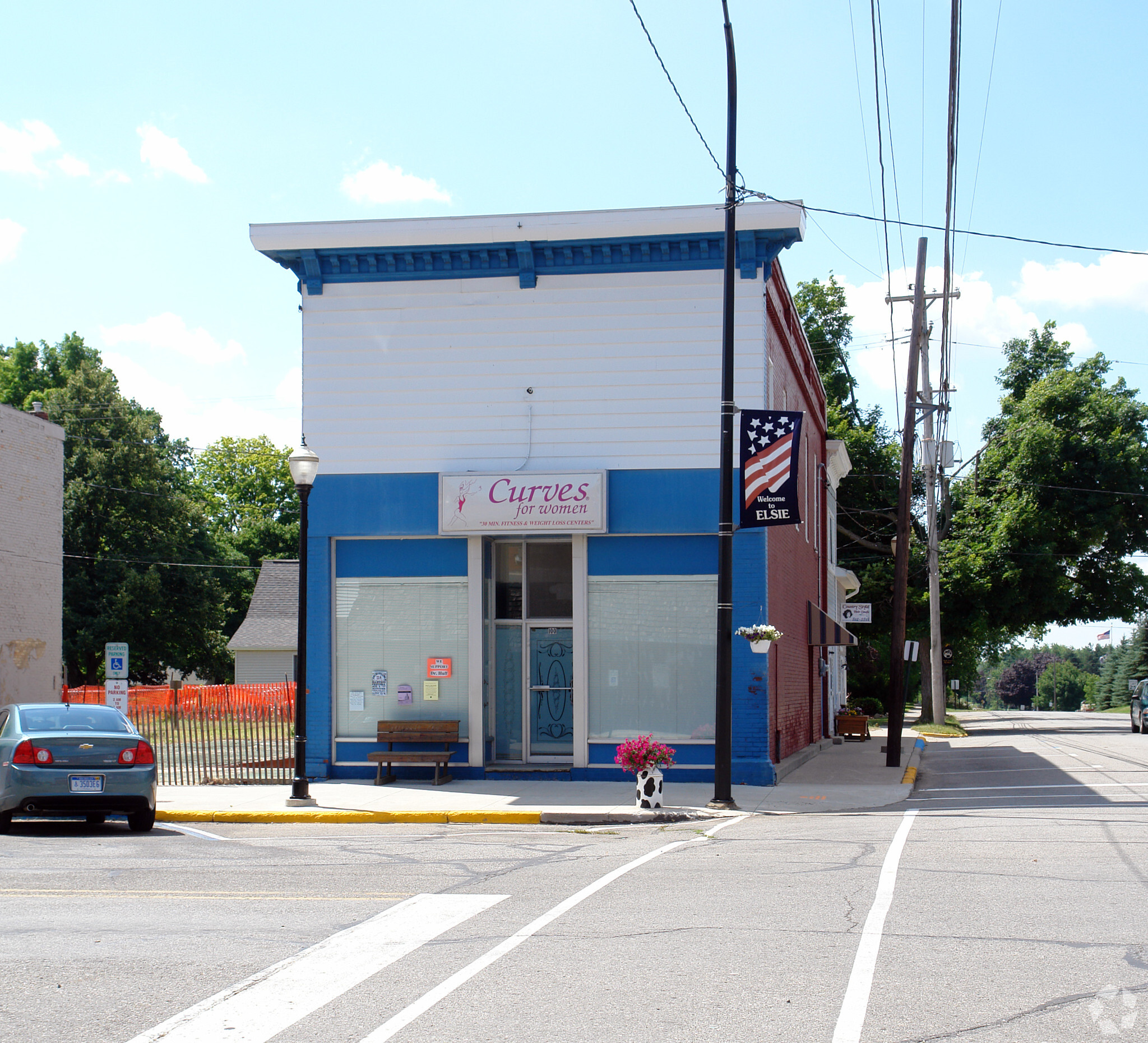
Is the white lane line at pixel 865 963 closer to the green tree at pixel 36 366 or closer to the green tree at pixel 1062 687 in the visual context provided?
the green tree at pixel 36 366

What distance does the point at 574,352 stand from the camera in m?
Result: 17.6

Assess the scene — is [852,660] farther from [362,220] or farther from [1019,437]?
[362,220]

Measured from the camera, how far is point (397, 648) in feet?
58.4

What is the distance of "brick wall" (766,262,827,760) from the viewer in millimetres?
18922

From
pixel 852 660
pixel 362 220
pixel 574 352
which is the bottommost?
pixel 852 660

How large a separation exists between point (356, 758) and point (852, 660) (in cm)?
4045

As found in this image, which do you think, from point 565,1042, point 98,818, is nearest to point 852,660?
point 98,818

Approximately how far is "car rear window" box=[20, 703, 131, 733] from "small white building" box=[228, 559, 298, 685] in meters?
29.7

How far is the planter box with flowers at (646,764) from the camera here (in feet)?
45.7

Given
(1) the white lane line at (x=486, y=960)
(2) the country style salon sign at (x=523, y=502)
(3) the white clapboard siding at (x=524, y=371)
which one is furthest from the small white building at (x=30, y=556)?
(1) the white lane line at (x=486, y=960)

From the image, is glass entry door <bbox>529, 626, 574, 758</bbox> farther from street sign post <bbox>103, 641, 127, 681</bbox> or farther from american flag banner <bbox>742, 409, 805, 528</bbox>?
street sign post <bbox>103, 641, 127, 681</bbox>

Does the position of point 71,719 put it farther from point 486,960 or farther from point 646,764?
point 486,960

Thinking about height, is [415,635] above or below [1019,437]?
below

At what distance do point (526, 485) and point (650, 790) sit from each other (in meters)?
5.20
